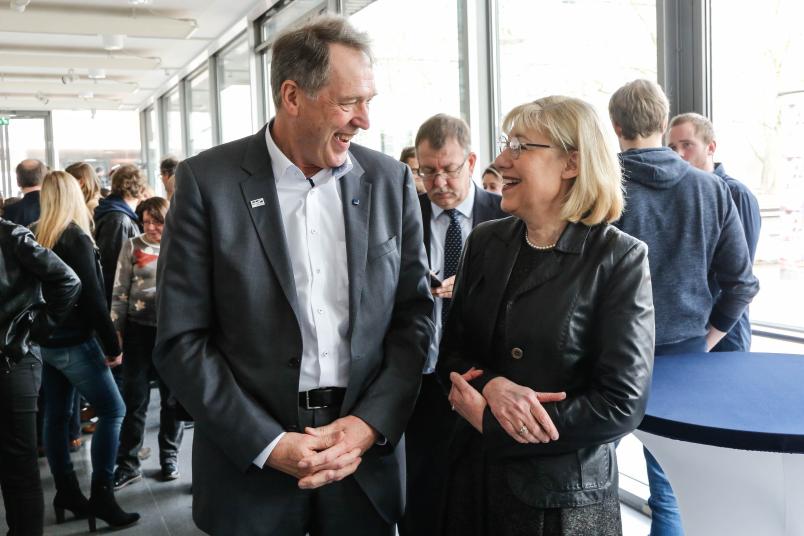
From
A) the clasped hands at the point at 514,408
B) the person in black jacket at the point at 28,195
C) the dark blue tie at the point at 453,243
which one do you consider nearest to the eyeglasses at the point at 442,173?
the dark blue tie at the point at 453,243

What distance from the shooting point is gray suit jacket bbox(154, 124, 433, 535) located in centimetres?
156

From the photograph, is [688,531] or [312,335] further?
[688,531]

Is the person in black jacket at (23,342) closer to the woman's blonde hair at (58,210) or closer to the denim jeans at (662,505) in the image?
the woman's blonde hair at (58,210)

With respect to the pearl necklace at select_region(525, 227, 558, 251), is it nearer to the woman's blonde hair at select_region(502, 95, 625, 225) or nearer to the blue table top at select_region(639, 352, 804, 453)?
the woman's blonde hair at select_region(502, 95, 625, 225)

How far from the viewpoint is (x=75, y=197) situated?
3.51 metres

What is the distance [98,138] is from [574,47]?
15.8m

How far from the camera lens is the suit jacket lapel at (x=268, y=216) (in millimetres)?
1570

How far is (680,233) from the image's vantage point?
2418 mm

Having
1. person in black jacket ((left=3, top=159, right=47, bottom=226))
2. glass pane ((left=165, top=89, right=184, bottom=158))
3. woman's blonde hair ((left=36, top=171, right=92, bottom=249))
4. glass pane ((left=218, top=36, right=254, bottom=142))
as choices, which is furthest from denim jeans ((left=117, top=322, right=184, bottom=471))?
glass pane ((left=165, top=89, right=184, bottom=158))

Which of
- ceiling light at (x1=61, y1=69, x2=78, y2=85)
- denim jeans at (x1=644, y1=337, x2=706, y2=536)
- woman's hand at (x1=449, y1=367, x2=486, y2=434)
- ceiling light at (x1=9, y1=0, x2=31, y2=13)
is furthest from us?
ceiling light at (x1=61, y1=69, x2=78, y2=85)

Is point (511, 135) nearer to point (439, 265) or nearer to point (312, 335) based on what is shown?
point (312, 335)

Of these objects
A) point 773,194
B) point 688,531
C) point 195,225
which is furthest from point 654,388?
point 773,194

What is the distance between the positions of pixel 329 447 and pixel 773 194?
237 cm

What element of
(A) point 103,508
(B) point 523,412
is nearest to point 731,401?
(B) point 523,412
